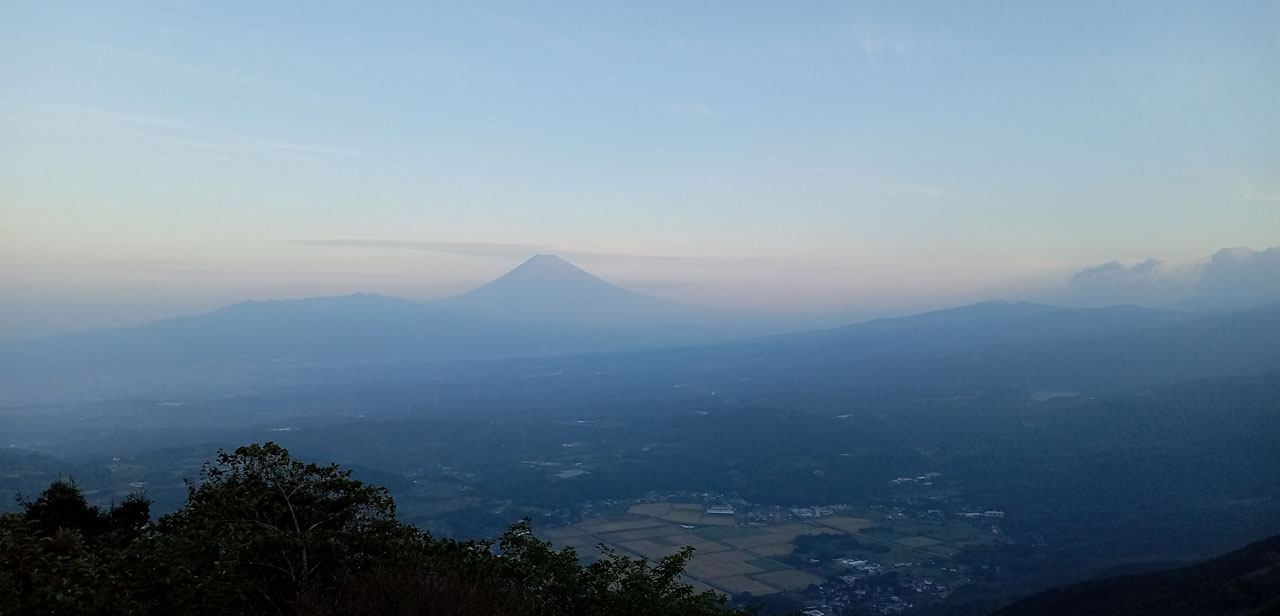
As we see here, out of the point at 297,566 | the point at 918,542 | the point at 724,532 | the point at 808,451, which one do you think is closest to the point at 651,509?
the point at 724,532

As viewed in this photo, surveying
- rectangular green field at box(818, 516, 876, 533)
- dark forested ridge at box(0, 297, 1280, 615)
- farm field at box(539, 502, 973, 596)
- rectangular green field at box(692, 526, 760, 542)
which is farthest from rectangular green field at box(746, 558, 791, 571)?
rectangular green field at box(818, 516, 876, 533)

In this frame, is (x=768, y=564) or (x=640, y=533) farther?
(x=640, y=533)

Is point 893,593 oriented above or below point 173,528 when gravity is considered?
below

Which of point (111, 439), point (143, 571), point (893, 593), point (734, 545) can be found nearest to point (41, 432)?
point (111, 439)

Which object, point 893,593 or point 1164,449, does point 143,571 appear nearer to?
point 893,593

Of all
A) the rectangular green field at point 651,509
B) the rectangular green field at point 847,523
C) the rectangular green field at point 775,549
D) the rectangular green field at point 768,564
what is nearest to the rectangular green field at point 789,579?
the rectangular green field at point 768,564

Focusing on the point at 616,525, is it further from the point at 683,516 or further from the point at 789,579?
the point at 789,579

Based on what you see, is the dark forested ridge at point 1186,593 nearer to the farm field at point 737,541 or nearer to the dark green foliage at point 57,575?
the farm field at point 737,541
